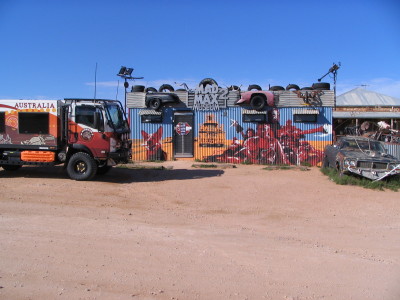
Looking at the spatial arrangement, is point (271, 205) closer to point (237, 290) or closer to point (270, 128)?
point (237, 290)

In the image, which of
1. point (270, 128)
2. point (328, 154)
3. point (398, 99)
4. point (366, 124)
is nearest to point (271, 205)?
point (328, 154)

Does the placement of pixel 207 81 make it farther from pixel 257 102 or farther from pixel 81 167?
pixel 81 167

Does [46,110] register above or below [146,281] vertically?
above

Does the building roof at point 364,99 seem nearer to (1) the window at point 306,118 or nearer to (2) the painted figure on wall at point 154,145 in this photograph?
(1) the window at point 306,118

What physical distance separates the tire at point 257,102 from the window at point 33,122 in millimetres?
9242

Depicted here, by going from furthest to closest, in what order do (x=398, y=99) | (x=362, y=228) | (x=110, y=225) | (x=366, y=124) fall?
(x=398, y=99) < (x=366, y=124) < (x=362, y=228) < (x=110, y=225)

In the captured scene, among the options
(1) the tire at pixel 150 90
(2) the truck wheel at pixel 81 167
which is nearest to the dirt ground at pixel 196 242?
(2) the truck wheel at pixel 81 167

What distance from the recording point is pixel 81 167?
11.7m

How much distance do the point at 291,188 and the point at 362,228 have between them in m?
4.09

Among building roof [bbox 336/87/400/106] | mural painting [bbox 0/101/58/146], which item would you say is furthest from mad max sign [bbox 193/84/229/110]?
building roof [bbox 336/87/400/106]

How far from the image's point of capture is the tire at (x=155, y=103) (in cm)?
1773

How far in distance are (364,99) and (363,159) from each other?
31889 mm

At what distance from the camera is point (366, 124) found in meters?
24.9

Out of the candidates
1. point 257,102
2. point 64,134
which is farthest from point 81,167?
point 257,102
